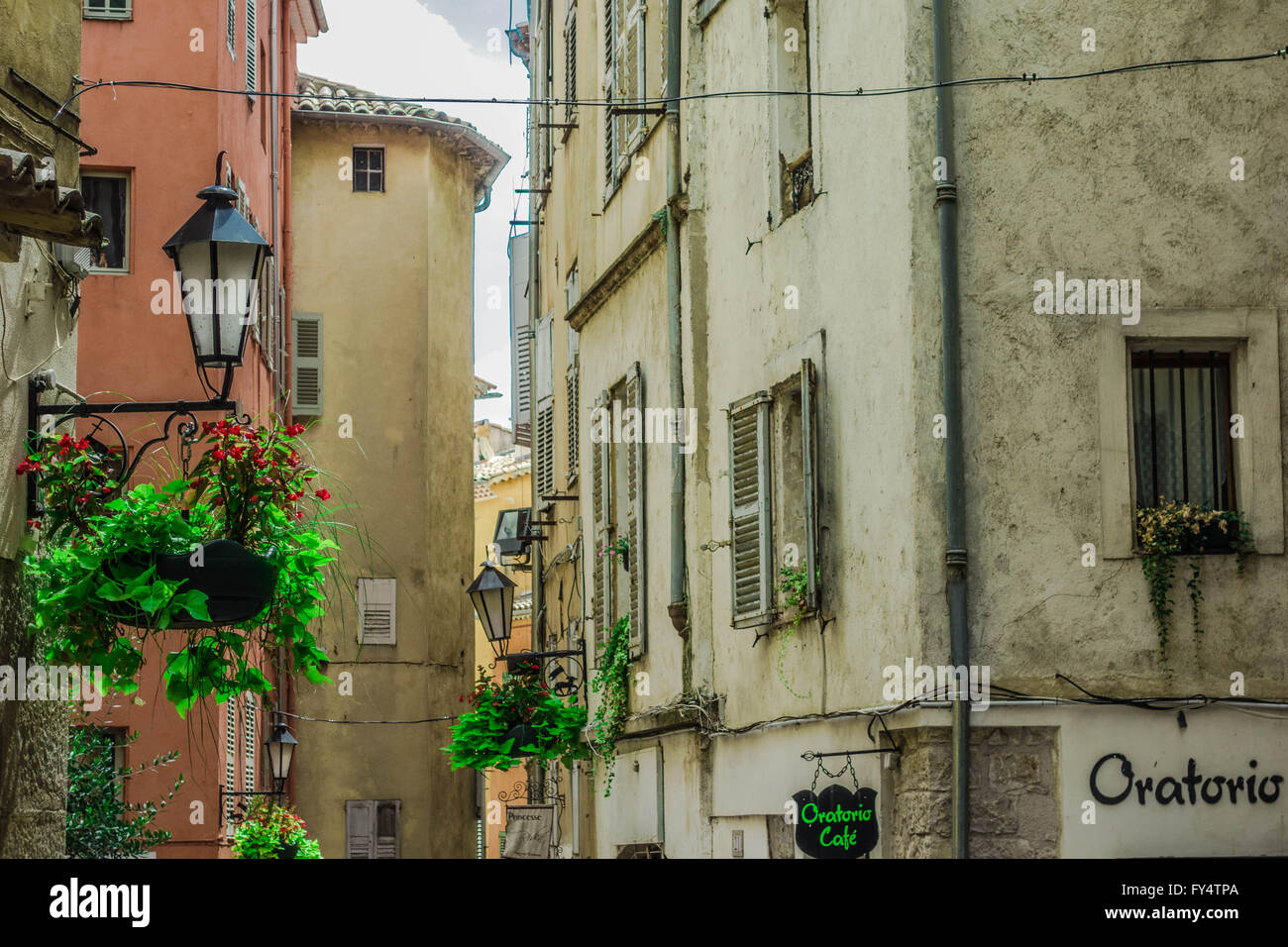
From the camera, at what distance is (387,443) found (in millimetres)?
31469

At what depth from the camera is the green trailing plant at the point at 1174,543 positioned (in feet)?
33.1

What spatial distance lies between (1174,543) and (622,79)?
8936 mm

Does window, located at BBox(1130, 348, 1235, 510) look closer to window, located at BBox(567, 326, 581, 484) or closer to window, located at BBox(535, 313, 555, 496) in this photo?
window, located at BBox(567, 326, 581, 484)

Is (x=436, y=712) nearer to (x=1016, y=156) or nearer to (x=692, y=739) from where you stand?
(x=692, y=739)

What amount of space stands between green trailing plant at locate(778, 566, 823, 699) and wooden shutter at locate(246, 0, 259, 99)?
44.7 feet

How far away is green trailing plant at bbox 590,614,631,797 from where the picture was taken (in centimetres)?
1652

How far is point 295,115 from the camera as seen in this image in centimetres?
3169

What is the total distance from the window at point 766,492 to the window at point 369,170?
68.0ft

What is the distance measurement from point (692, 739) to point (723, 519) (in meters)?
1.87

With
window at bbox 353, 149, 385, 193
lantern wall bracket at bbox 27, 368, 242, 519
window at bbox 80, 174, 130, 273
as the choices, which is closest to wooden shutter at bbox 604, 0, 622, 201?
window at bbox 80, 174, 130, 273

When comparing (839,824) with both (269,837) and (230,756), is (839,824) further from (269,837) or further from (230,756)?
(230,756)

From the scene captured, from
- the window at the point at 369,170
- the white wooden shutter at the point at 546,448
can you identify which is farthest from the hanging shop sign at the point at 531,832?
the window at the point at 369,170

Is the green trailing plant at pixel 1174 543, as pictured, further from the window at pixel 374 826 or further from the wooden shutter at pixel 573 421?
the window at pixel 374 826
